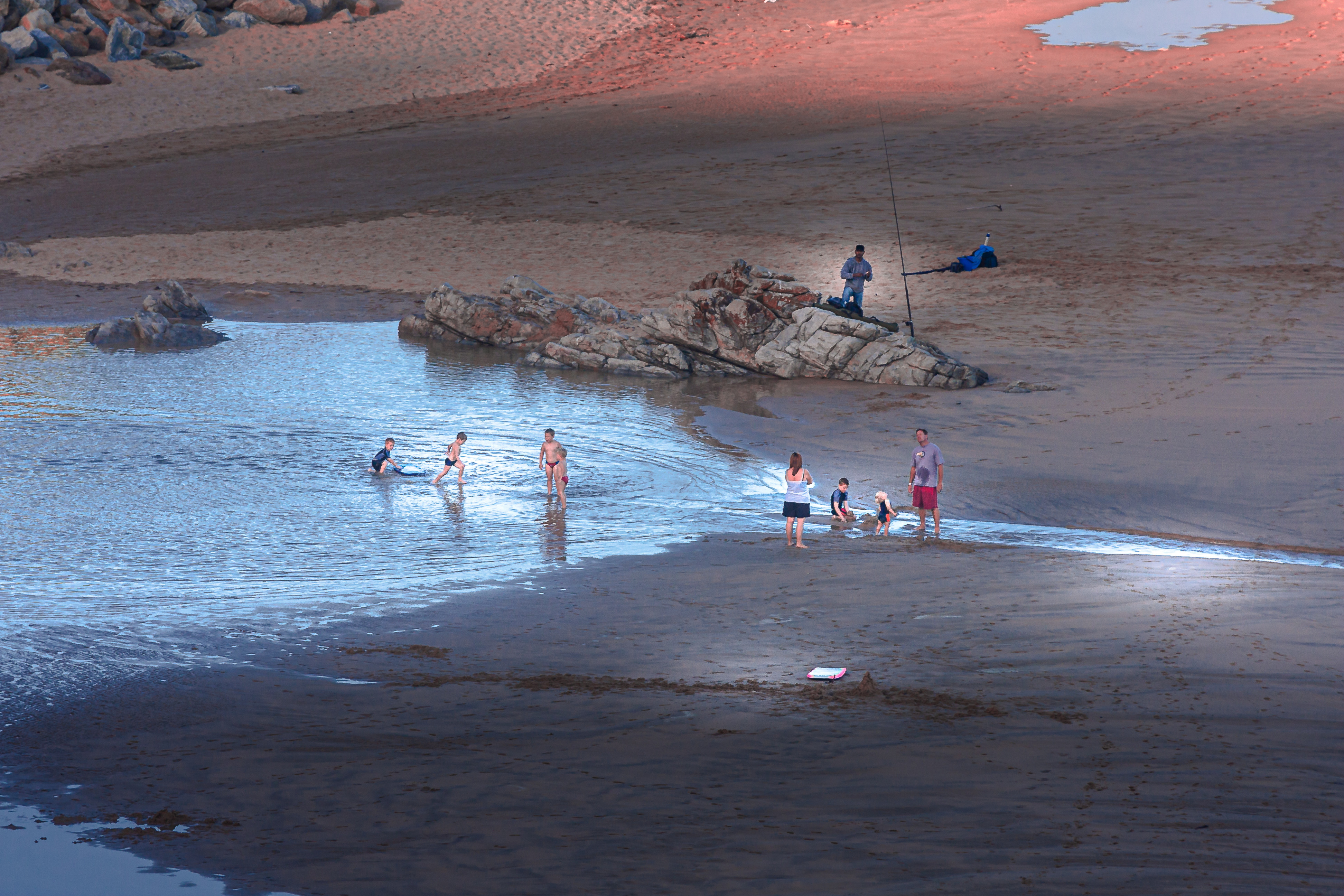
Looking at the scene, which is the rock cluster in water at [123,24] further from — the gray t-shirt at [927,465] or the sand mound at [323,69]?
the gray t-shirt at [927,465]

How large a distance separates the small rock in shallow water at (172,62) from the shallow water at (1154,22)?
28.3 m

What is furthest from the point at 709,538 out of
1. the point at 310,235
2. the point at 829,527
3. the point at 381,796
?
the point at 310,235

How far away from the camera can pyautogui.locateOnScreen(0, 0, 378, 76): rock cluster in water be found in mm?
38500

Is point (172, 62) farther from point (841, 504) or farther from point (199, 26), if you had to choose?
point (841, 504)

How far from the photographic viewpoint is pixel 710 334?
63.2 feet

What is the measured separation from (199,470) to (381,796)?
891 centimetres

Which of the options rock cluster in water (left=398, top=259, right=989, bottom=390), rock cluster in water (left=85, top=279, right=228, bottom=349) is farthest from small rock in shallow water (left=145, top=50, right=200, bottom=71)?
rock cluster in water (left=398, top=259, right=989, bottom=390)

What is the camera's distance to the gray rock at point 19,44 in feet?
126

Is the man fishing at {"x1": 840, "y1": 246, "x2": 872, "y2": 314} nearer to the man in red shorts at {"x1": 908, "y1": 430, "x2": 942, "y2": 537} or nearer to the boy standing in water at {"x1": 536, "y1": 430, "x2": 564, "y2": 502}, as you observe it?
the man in red shorts at {"x1": 908, "y1": 430, "x2": 942, "y2": 537}

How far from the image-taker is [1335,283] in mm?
19547

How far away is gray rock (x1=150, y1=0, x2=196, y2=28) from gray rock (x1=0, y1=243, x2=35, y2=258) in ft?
58.1

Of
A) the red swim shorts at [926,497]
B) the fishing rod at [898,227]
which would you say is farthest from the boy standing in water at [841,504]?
the fishing rod at [898,227]

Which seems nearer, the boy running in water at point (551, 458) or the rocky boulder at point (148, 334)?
the boy running in water at point (551, 458)

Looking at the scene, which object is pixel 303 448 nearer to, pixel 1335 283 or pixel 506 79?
pixel 1335 283
